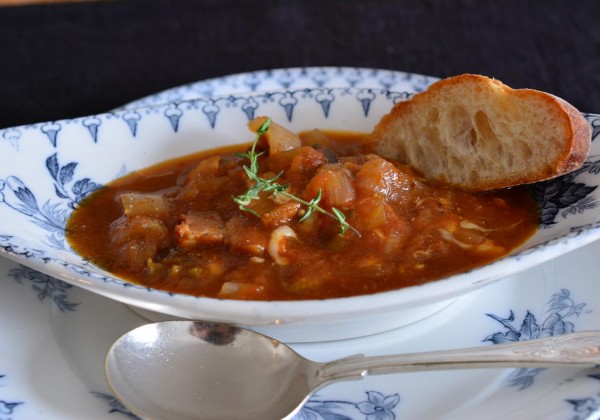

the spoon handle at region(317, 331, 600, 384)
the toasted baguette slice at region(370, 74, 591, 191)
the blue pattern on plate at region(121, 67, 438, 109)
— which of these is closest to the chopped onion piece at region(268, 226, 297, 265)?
the spoon handle at region(317, 331, 600, 384)

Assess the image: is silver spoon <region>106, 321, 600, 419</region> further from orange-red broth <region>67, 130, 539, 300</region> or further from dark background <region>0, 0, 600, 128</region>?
dark background <region>0, 0, 600, 128</region>

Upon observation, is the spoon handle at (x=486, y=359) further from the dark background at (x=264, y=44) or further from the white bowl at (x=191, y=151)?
the dark background at (x=264, y=44)

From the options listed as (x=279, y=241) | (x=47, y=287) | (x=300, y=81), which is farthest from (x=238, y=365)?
(x=300, y=81)

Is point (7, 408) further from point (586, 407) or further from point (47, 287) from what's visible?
point (586, 407)

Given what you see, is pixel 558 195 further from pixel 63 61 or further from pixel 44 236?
pixel 63 61

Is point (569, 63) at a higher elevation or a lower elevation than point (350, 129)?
higher

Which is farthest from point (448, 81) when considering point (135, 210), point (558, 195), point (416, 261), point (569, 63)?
point (569, 63)
